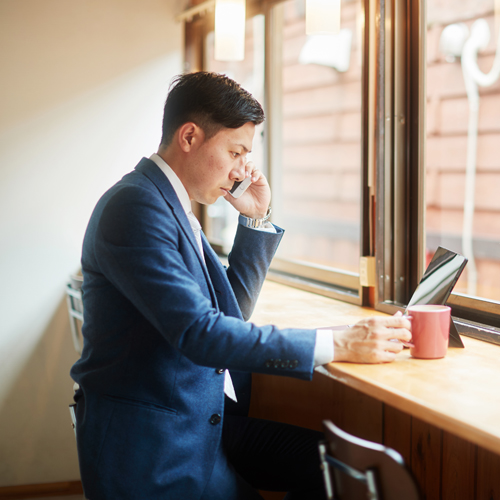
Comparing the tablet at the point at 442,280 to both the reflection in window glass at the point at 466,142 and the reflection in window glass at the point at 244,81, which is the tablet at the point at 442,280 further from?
the reflection in window glass at the point at 244,81

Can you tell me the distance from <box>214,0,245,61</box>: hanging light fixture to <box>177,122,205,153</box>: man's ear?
911 millimetres

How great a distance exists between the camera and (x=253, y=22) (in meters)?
2.58

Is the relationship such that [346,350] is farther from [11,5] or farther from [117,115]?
[11,5]

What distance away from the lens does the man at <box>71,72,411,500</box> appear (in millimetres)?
1003

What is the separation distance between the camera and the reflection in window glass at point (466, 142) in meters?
2.18

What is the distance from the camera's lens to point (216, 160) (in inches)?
49.6

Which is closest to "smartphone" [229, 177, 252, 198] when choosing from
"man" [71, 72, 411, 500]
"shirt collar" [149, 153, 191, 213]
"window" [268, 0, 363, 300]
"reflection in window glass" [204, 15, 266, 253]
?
"man" [71, 72, 411, 500]

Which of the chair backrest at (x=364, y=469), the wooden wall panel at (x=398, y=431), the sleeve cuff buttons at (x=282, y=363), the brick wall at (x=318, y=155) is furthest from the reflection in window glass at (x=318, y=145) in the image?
the chair backrest at (x=364, y=469)

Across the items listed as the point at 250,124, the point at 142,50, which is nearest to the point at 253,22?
the point at 142,50

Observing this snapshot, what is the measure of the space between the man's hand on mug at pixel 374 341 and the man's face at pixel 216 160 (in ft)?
1.56

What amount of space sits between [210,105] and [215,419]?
703 mm

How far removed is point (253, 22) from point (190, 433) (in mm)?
2089

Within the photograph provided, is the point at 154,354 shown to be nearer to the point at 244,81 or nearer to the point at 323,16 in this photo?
the point at 323,16

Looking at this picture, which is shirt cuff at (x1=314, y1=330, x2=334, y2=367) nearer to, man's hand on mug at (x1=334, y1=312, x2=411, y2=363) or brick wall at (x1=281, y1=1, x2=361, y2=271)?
man's hand on mug at (x1=334, y1=312, x2=411, y2=363)
